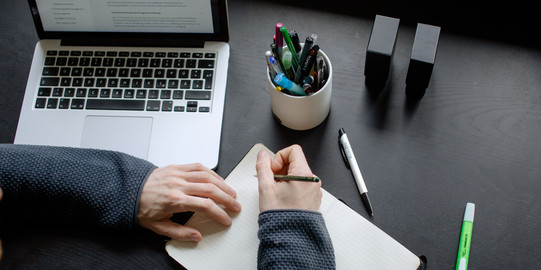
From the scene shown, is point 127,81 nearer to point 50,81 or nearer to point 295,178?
point 50,81

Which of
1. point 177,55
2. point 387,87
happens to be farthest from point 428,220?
point 177,55

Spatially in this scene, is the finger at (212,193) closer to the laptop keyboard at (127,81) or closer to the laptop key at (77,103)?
the laptop keyboard at (127,81)

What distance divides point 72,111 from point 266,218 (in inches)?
16.8

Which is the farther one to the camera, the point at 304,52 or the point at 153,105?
the point at 153,105

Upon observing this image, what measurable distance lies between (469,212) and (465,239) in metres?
0.05

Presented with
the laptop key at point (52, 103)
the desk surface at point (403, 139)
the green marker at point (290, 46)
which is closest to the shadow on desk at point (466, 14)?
the desk surface at point (403, 139)

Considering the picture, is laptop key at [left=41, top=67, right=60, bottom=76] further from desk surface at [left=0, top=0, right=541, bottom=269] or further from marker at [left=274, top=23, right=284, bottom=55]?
marker at [left=274, top=23, right=284, bottom=55]

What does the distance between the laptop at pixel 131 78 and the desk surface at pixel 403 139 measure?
5 cm

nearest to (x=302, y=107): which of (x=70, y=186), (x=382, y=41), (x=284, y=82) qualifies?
(x=284, y=82)

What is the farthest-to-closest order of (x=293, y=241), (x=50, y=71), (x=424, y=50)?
(x=50, y=71) < (x=424, y=50) < (x=293, y=241)

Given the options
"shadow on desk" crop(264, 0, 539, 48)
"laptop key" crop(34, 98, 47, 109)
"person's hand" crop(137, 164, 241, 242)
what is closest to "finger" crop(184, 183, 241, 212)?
"person's hand" crop(137, 164, 241, 242)

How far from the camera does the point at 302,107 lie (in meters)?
0.84

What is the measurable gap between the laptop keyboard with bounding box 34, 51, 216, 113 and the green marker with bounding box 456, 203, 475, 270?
48 cm

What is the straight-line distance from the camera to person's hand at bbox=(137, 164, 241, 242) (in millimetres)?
810
